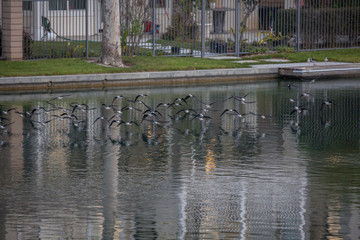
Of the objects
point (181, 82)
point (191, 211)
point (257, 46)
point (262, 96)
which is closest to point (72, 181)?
point (191, 211)

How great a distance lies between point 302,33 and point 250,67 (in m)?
6.93

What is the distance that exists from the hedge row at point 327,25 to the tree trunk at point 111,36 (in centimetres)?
793

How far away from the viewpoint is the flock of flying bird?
1521 centimetres

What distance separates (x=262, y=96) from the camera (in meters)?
19.0

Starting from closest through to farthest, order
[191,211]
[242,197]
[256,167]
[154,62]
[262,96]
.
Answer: [191,211]
[242,197]
[256,167]
[262,96]
[154,62]

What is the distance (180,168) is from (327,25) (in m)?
20.0

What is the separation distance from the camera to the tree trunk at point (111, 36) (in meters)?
23.2

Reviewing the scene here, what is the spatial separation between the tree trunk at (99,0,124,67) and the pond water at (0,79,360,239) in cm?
478

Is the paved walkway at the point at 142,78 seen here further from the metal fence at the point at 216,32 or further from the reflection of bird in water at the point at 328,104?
the reflection of bird in water at the point at 328,104

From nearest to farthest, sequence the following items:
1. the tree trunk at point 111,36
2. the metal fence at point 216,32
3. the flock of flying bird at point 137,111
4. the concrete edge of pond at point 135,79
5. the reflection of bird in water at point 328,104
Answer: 1. the flock of flying bird at point 137,111
2. the reflection of bird in water at point 328,104
3. the concrete edge of pond at point 135,79
4. the tree trunk at point 111,36
5. the metal fence at point 216,32

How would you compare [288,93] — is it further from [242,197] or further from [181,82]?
[242,197]

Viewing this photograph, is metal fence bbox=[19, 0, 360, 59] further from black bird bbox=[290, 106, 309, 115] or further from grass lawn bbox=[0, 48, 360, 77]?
black bird bbox=[290, 106, 309, 115]

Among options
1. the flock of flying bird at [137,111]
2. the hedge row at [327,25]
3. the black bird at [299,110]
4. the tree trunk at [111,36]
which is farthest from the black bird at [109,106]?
the hedge row at [327,25]

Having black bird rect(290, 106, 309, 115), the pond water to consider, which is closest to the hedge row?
the pond water
